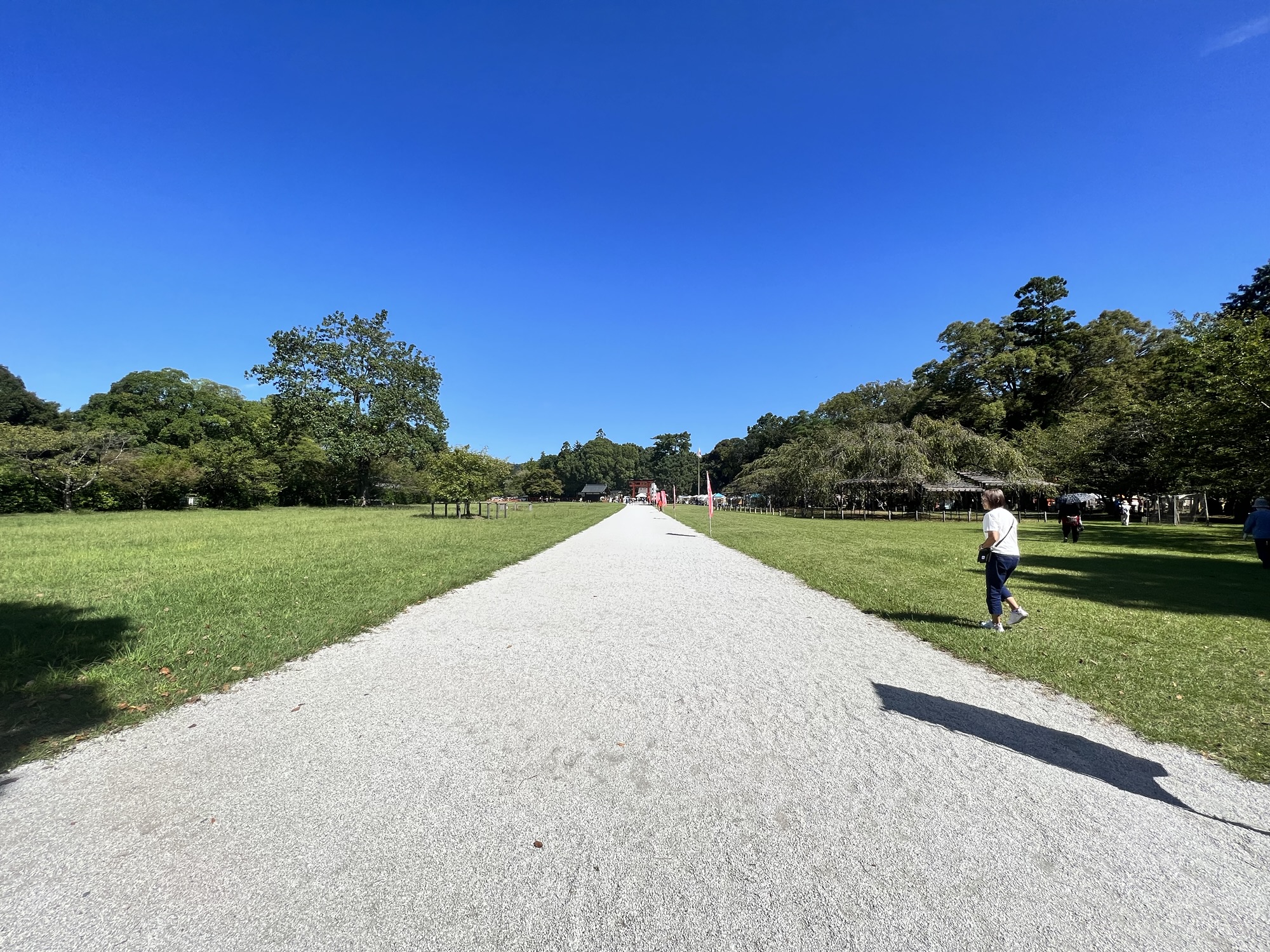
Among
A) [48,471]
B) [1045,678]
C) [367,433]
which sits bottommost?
[1045,678]

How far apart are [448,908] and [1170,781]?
3953 mm

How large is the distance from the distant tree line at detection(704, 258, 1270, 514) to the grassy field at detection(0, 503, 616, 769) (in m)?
22.6

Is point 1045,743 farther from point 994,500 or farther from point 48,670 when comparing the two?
point 48,670

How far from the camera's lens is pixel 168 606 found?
23.1 feet

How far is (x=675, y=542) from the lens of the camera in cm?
1855

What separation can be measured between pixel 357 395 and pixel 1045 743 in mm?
48292

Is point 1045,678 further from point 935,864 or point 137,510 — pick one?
point 137,510

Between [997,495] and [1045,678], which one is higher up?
[997,495]

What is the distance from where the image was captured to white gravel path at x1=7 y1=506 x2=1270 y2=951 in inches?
79.3

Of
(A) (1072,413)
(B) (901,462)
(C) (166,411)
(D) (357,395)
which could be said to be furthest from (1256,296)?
(C) (166,411)

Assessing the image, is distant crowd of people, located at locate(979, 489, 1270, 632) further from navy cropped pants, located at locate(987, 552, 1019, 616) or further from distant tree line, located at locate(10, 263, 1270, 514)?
distant tree line, located at locate(10, 263, 1270, 514)

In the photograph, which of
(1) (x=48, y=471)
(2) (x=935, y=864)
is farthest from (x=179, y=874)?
(1) (x=48, y=471)

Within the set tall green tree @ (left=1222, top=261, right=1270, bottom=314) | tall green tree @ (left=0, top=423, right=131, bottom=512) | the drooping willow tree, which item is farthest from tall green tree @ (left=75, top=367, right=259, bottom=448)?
tall green tree @ (left=1222, top=261, right=1270, bottom=314)

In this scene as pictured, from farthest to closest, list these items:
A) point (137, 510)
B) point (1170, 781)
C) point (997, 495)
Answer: point (137, 510) → point (997, 495) → point (1170, 781)
